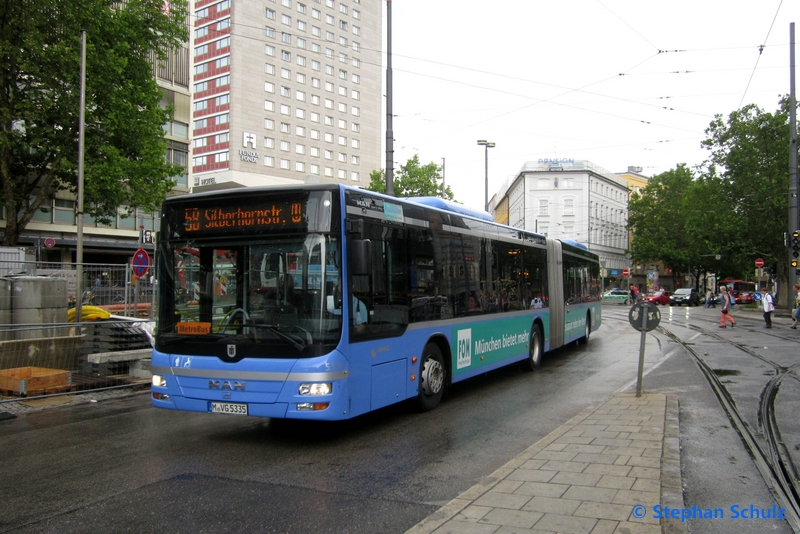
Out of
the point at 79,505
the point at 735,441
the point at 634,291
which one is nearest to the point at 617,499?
the point at 735,441

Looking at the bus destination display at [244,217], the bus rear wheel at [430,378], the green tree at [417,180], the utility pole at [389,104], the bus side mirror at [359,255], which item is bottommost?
the bus rear wheel at [430,378]

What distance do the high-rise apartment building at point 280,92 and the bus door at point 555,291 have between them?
5185cm

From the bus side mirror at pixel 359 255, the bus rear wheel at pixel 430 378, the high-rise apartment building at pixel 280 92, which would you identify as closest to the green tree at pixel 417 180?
the high-rise apartment building at pixel 280 92

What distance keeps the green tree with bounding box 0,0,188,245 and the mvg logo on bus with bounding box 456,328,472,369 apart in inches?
720

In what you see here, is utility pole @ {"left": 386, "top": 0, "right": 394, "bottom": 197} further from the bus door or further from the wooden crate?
→ the wooden crate

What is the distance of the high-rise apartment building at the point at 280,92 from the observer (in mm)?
65812

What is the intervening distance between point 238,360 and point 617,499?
12.7ft

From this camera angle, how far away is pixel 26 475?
18.7 ft

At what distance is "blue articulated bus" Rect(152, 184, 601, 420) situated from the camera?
633 cm

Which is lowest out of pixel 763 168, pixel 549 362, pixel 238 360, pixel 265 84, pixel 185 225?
pixel 549 362

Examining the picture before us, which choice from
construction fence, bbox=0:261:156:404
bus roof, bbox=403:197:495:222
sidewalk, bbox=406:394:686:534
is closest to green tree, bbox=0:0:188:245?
construction fence, bbox=0:261:156:404

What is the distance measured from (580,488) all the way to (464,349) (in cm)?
458

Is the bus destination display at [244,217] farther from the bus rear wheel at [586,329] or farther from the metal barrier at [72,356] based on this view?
the bus rear wheel at [586,329]

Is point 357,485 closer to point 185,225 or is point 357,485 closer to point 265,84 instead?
point 185,225
